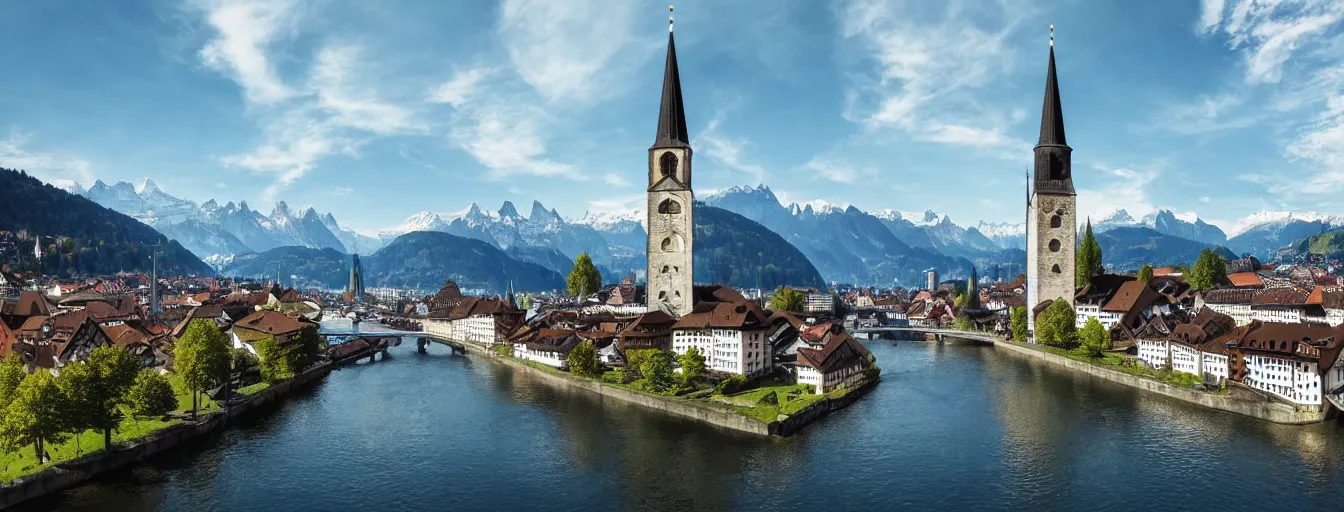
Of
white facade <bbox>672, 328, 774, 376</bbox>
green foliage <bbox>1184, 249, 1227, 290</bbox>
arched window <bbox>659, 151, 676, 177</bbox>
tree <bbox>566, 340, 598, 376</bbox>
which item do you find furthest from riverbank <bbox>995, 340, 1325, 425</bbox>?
tree <bbox>566, 340, 598, 376</bbox>

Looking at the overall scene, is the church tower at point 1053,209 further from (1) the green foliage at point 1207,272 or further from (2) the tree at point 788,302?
(2) the tree at point 788,302

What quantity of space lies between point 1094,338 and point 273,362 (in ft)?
233

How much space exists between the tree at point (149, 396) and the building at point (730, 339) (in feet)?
120

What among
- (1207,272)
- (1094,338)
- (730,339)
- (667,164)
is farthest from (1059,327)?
(667,164)

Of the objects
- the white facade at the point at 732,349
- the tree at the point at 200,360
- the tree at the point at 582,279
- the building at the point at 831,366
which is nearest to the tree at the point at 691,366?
the white facade at the point at 732,349

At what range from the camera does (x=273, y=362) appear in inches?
2687

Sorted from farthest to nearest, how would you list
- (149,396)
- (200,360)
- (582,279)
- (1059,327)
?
(582,279), (1059,327), (200,360), (149,396)

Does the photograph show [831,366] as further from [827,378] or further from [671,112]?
[671,112]

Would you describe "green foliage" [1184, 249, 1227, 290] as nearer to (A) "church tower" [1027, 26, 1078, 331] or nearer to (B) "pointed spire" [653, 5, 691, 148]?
(A) "church tower" [1027, 26, 1078, 331]

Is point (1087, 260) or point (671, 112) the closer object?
point (671, 112)

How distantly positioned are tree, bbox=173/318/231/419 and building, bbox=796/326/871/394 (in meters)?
40.2

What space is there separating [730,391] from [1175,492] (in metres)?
30.2

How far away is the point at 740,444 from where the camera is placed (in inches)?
1972

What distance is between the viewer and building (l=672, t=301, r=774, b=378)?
68.1 metres
